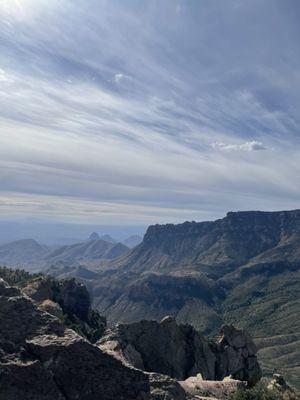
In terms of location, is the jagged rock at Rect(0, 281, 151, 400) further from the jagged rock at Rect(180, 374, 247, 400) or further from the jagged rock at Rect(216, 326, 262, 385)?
the jagged rock at Rect(216, 326, 262, 385)

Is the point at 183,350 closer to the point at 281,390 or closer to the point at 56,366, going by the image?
the point at 281,390

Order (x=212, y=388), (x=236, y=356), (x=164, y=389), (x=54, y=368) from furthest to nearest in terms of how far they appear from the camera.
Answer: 1. (x=236, y=356)
2. (x=212, y=388)
3. (x=164, y=389)
4. (x=54, y=368)

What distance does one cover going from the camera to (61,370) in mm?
41219

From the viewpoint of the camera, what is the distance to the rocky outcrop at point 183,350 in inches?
4252

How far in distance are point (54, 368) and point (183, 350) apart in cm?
8767

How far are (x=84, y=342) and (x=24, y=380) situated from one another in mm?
6596

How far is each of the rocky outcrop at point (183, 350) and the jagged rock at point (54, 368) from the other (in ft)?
175

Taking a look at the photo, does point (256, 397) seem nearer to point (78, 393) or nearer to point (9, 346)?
point (78, 393)

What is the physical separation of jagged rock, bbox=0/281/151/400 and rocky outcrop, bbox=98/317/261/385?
53289mm

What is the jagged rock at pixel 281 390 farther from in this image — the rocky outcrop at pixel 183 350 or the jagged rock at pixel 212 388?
the rocky outcrop at pixel 183 350

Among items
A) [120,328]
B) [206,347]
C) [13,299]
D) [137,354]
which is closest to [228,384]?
[137,354]

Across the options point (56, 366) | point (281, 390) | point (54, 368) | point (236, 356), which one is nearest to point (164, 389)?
point (56, 366)

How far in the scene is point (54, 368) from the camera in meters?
41.1

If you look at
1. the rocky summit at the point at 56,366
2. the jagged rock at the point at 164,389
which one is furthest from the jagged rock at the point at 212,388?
the rocky summit at the point at 56,366
